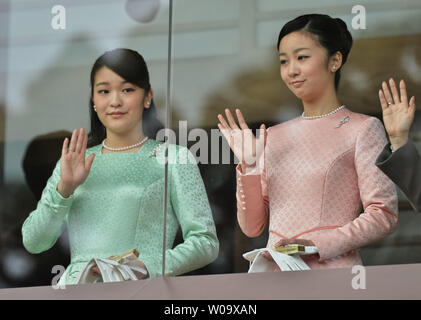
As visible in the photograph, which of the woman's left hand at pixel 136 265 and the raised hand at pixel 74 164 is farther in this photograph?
the raised hand at pixel 74 164

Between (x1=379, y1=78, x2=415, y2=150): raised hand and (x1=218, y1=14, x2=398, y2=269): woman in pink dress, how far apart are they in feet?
0.24

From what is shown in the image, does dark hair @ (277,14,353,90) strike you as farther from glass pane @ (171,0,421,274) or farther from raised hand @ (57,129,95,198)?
raised hand @ (57,129,95,198)

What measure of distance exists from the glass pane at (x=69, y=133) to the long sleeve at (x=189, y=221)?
71 millimetres

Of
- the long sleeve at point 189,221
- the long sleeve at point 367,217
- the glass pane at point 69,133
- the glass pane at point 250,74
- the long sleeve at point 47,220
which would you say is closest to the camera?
the long sleeve at point 367,217

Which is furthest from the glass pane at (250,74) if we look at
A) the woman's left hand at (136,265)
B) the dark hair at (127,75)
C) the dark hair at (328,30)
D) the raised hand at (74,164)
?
the raised hand at (74,164)

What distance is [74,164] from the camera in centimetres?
687

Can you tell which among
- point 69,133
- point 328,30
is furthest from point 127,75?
point 328,30

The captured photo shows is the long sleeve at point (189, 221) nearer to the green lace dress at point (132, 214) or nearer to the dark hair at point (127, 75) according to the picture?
the green lace dress at point (132, 214)

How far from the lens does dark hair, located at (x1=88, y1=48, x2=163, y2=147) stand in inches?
269

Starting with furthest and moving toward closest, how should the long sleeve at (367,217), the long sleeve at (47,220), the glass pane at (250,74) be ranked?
the long sleeve at (47,220) → the glass pane at (250,74) → the long sleeve at (367,217)

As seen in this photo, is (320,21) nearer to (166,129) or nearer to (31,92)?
(166,129)

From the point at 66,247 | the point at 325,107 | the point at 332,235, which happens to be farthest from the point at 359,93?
the point at 66,247

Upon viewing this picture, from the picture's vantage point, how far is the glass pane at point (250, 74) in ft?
21.0

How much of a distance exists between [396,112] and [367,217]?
62 cm
